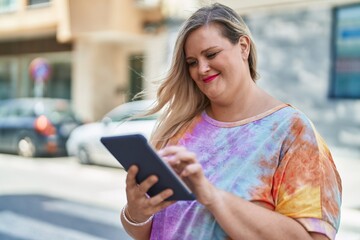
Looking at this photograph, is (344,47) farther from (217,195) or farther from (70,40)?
(217,195)

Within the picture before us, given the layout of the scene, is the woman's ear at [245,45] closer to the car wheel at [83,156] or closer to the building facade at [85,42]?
the car wheel at [83,156]

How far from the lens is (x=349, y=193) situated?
905 cm

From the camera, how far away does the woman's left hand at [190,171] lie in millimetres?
1342

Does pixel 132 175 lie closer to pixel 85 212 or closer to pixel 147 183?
pixel 147 183

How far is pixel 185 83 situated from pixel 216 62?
0.87ft

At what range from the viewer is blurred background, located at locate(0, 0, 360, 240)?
8.01m

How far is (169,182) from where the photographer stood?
1376 millimetres

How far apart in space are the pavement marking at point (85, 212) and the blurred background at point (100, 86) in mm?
15

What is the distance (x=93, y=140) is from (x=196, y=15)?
11746 millimetres

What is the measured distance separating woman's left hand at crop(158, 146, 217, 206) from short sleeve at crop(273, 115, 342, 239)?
21 centimetres

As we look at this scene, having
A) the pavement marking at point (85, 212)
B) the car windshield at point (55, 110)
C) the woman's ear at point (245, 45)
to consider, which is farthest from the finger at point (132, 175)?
the car windshield at point (55, 110)

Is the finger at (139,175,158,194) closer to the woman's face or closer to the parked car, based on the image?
the woman's face

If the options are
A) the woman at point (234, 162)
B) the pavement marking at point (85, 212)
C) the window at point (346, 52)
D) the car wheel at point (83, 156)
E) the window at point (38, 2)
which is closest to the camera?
the woman at point (234, 162)

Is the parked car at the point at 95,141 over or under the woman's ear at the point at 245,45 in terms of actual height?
under
